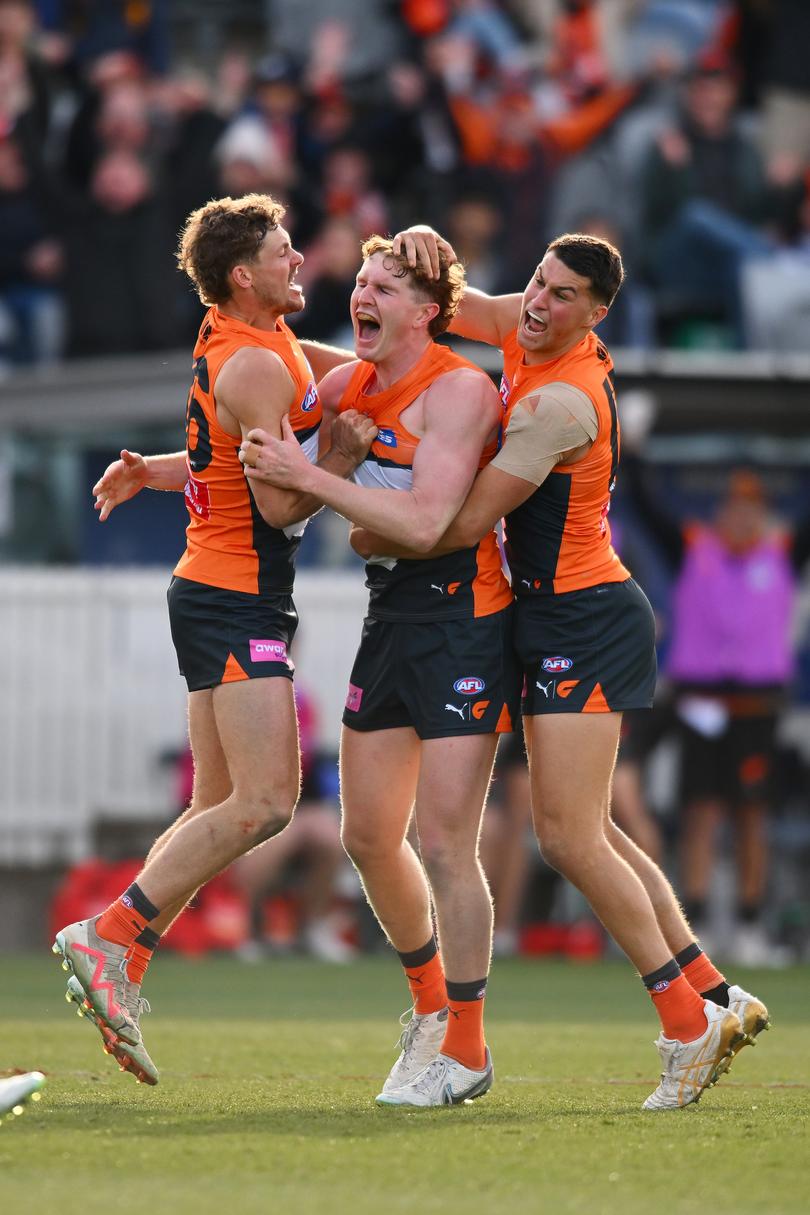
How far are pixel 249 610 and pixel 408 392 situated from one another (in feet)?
2.57

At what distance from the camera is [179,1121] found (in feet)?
17.7

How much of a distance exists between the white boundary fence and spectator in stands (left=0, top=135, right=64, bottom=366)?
186 cm

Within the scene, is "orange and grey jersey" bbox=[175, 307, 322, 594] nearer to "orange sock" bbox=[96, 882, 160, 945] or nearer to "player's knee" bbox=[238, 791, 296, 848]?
"player's knee" bbox=[238, 791, 296, 848]

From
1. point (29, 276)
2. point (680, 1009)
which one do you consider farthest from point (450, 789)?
point (29, 276)

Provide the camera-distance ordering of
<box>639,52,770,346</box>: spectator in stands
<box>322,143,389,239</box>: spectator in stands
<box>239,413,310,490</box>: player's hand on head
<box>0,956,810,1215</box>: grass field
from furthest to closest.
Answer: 1. <box>322,143,389,239</box>: spectator in stands
2. <box>639,52,770,346</box>: spectator in stands
3. <box>239,413,310,490</box>: player's hand on head
4. <box>0,956,810,1215</box>: grass field

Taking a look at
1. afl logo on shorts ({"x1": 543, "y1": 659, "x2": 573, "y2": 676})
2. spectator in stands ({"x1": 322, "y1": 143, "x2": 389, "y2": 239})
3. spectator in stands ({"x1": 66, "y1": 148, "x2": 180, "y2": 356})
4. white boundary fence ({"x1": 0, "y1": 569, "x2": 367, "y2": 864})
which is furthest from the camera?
spectator in stands ({"x1": 322, "y1": 143, "x2": 389, "y2": 239})

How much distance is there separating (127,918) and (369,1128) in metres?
1.08

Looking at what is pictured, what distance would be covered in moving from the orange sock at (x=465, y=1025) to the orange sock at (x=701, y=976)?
74cm

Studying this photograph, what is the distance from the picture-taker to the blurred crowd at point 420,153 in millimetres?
13633

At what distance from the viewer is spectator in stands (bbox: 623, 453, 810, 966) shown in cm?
1229

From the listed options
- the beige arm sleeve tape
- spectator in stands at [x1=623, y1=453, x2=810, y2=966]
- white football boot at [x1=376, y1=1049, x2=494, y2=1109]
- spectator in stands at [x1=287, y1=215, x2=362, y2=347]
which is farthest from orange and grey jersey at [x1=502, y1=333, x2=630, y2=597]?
Result: spectator in stands at [x1=287, y1=215, x2=362, y2=347]

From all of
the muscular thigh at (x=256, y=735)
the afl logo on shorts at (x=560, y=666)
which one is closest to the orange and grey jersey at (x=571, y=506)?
the afl logo on shorts at (x=560, y=666)

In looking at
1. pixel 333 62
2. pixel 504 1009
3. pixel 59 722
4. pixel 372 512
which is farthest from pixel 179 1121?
pixel 333 62

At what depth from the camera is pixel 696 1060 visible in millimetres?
5906
